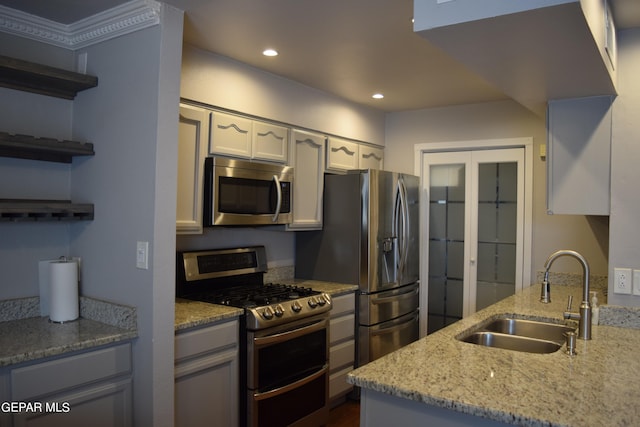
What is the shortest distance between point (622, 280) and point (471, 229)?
205cm

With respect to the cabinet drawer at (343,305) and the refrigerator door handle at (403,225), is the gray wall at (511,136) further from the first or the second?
the cabinet drawer at (343,305)

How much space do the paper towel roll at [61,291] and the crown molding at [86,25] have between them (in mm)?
1136

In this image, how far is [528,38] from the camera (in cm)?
164

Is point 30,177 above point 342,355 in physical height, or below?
above

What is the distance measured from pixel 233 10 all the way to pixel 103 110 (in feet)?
2.71

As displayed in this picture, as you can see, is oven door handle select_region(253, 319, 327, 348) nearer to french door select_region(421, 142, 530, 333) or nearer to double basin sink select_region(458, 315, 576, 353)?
double basin sink select_region(458, 315, 576, 353)

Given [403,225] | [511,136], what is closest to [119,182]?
[403,225]

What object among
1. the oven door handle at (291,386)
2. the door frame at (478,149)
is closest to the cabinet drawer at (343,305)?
the oven door handle at (291,386)

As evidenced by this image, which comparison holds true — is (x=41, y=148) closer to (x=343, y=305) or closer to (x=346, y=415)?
(x=343, y=305)

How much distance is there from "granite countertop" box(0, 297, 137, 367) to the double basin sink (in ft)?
5.13

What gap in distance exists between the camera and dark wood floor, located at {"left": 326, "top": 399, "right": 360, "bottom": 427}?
10.8 ft

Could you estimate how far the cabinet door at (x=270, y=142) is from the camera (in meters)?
3.22

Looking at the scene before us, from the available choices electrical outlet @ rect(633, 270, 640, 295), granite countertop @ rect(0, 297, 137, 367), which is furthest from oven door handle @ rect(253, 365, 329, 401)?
electrical outlet @ rect(633, 270, 640, 295)

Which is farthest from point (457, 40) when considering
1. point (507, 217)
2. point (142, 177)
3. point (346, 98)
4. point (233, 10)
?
point (507, 217)
